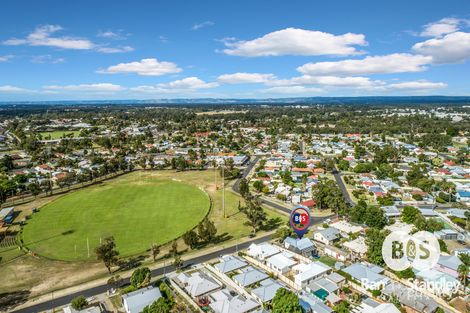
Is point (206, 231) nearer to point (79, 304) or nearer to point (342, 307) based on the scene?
point (79, 304)

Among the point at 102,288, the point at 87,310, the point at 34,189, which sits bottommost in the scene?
the point at 102,288

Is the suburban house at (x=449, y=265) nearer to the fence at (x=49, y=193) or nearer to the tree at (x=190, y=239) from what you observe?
the tree at (x=190, y=239)

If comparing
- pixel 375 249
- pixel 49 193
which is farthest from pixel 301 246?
pixel 49 193

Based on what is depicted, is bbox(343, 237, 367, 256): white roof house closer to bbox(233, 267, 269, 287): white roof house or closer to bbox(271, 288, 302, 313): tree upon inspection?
bbox(233, 267, 269, 287): white roof house

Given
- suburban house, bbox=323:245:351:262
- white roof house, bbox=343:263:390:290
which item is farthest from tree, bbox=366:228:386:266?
suburban house, bbox=323:245:351:262

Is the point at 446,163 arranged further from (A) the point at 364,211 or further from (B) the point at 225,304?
(B) the point at 225,304

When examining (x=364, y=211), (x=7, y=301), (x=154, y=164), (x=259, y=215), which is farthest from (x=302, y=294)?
(x=154, y=164)
